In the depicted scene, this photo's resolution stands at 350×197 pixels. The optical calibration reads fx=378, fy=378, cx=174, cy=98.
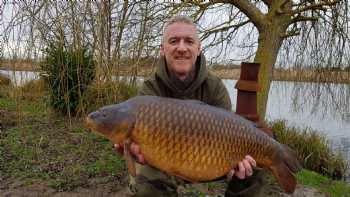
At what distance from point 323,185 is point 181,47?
2887 mm

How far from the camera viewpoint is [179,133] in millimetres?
1617

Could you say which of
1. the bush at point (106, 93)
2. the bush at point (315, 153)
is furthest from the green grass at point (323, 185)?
the bush at point (106, 93)

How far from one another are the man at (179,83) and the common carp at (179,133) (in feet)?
1.35

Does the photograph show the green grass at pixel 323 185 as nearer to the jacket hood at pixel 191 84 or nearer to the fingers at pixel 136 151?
the jacket hood at pixel 191 84

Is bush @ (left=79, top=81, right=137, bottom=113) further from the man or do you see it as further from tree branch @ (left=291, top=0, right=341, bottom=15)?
tree branch @ (left=291, top=0, right=341, bottom=15)

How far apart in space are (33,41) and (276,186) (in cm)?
250

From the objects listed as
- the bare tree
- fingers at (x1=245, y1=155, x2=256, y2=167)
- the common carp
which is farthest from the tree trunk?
the common carp

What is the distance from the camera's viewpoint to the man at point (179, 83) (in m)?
2.08

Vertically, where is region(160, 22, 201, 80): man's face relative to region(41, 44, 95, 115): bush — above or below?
above

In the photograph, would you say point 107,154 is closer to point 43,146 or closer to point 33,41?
point 43,146

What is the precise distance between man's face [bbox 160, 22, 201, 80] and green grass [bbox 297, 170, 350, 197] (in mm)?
2428

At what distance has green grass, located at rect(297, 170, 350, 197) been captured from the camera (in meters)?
3.91

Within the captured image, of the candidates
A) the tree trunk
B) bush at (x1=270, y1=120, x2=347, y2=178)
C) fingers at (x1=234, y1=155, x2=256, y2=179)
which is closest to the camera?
fingers at (x1=234, y1=155, x2=256, y2=179)

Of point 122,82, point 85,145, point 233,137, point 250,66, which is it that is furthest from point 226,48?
point 233,137
